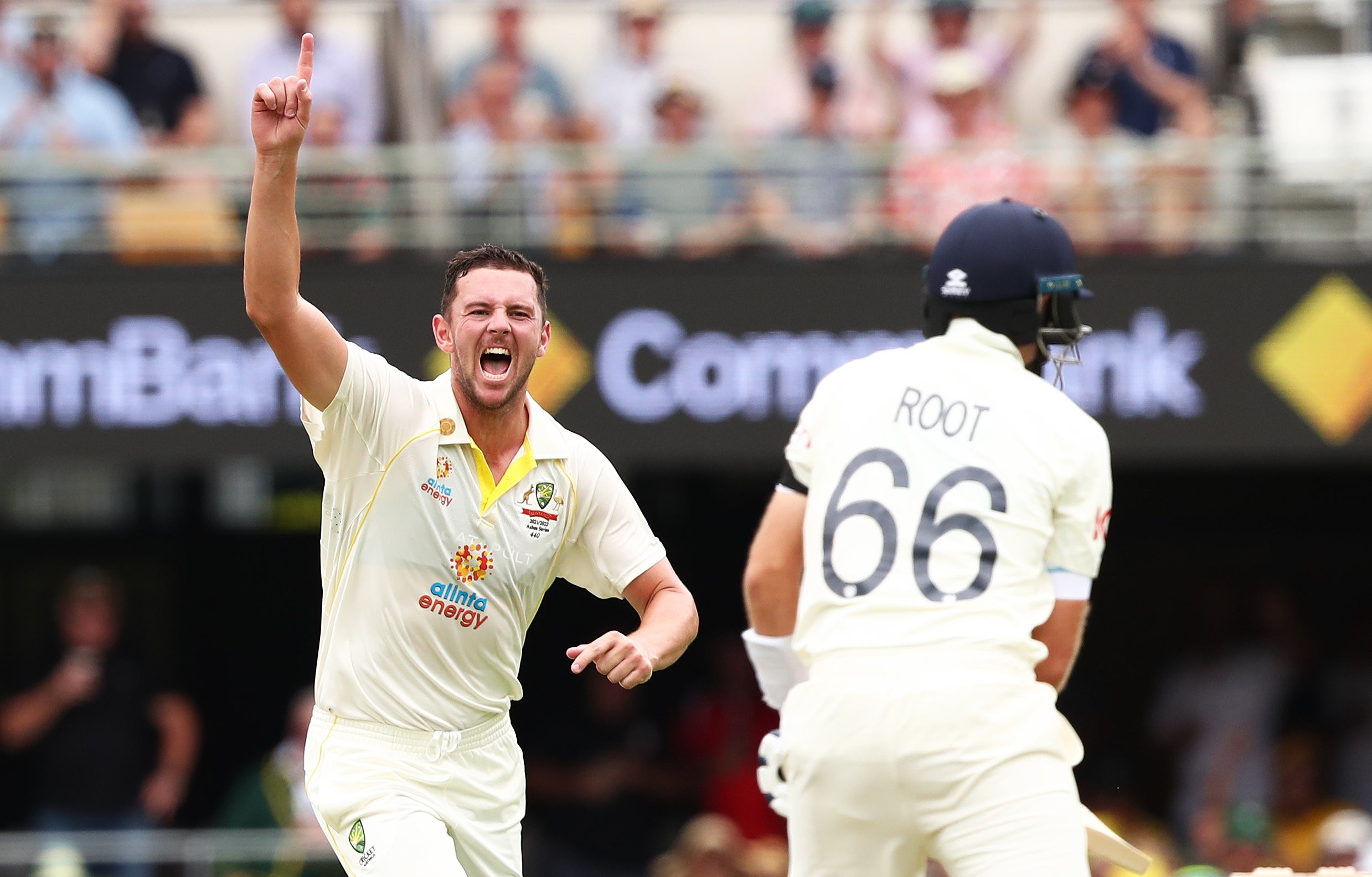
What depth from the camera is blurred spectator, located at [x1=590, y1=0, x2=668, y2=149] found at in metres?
10.5

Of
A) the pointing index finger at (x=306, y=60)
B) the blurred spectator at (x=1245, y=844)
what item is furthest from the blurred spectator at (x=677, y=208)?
the pointing index finger at (x=306, y=60)

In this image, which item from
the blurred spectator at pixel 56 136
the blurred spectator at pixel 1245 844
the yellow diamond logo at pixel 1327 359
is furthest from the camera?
the blurred spectator at pixel 56 136

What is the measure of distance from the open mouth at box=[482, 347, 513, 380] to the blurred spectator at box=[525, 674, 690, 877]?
6166mm

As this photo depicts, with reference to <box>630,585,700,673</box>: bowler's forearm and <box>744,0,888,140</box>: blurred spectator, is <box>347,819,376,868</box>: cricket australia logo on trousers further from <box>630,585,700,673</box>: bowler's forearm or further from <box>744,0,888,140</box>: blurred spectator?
<box>744,0,888,140</box>: blurred spectator

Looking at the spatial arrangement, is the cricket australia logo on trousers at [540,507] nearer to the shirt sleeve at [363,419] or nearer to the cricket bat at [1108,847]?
the shirt sleeve at [363,419]

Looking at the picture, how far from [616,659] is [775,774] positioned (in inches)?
24.0

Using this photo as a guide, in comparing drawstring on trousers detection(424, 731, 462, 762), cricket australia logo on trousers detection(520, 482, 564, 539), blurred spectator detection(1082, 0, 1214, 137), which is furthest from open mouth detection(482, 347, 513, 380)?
blurred spectator detection(1082, 0, 1214, 137)

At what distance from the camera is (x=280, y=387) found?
995cm

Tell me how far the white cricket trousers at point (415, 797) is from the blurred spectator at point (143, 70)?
6.74 meters

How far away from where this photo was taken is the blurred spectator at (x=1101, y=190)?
10.0 metres

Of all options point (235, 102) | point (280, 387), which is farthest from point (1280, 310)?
point (235, 102)

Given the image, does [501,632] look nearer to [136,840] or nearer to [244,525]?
[136,840]

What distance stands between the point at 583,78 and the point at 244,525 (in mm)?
4479

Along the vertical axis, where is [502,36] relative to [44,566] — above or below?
above
